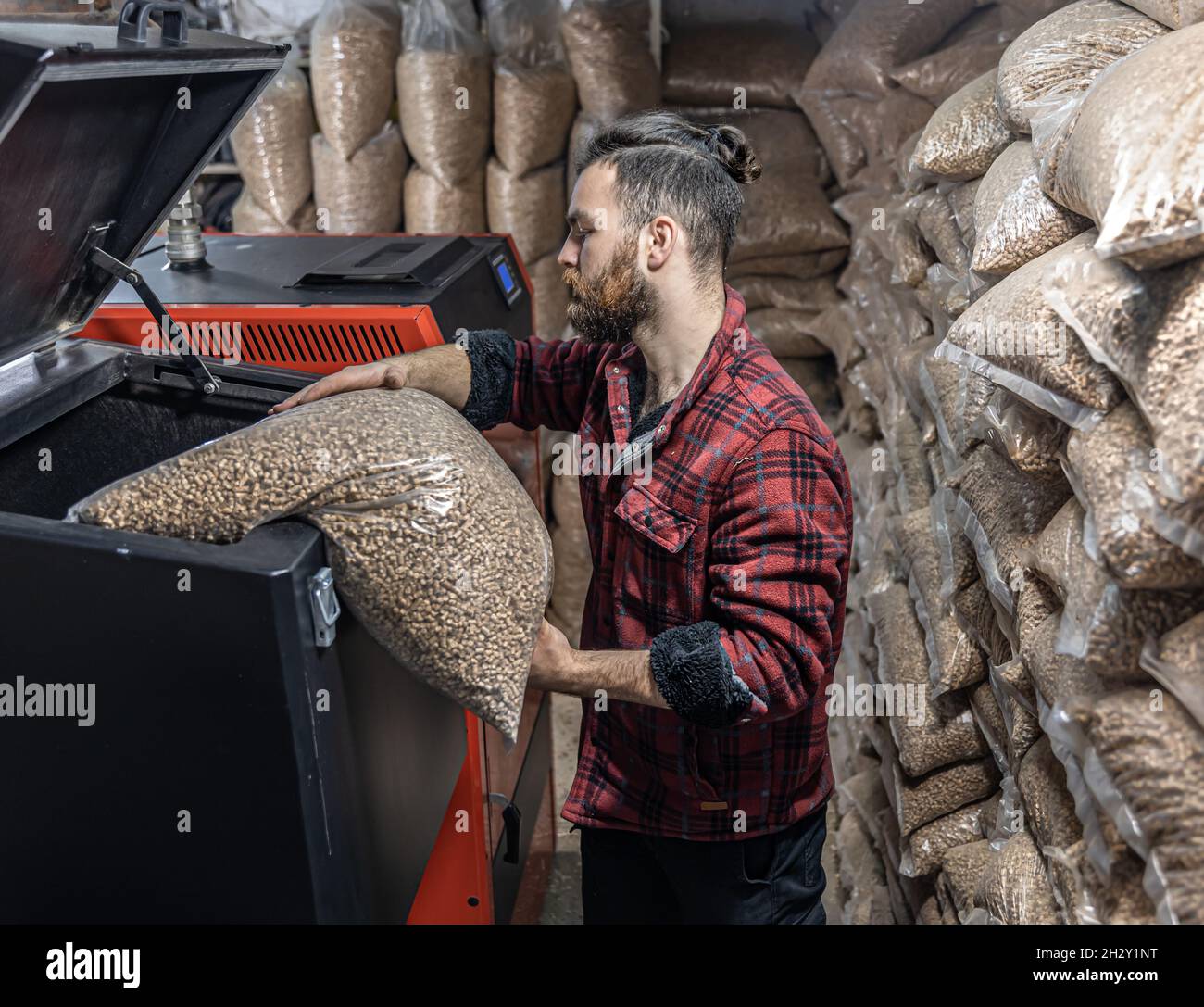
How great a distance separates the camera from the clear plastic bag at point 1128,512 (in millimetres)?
926

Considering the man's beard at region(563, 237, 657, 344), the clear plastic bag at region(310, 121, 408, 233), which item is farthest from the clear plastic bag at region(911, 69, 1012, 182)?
the clear plastic bag at region(310, 121, 408, 233)

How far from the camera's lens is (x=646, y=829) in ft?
4.90

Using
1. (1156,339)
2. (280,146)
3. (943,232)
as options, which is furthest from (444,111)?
(1156,339)

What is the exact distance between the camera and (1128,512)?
946 mm

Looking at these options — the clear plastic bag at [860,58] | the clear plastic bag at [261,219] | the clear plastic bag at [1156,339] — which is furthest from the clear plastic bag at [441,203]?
the clear plastic bag at [1156,339]

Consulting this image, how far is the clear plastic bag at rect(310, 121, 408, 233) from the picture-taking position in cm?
285

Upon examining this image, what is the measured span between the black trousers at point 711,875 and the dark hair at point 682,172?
0.73m

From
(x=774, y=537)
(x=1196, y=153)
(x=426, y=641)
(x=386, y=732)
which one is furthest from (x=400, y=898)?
(x=1196, y=153)

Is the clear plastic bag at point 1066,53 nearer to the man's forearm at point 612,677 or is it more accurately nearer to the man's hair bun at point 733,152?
the man's hair bun at point 733,152

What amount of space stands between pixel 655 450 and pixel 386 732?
470 millimetres

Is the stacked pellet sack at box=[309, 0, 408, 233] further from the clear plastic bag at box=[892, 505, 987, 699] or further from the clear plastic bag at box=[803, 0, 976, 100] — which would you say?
the clear plastic bag at box=[892, 505, 987, 699]

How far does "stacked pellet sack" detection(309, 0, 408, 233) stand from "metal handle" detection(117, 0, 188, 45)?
5.56ft

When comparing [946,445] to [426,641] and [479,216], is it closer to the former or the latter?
[426,641]

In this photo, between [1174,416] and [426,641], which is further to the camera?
[426,641]
